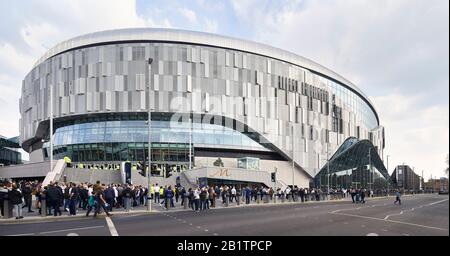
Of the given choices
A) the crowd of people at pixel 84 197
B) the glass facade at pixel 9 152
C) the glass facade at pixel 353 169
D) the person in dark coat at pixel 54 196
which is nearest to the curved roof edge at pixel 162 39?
the glass facade at pixel 9 152

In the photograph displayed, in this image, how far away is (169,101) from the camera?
7638cm

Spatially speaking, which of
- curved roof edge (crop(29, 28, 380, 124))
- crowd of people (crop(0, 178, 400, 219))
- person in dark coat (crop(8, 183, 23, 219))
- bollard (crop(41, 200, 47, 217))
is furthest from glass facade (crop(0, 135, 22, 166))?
person in dark coat (crop(8, 183, 23, 219))

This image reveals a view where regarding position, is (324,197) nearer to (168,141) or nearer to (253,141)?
(253,141)

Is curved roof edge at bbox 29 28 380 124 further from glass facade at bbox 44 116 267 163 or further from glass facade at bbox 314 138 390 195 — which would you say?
glass facade at bbox 314 138 390 195

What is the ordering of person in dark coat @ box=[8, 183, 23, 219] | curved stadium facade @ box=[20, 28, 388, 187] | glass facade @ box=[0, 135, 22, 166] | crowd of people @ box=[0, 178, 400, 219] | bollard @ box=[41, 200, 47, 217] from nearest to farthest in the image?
person in dark coat @ box=[8, 183, 23, 219] < crowd of people @ box=[0, 178, 400, 219] < bollard @ box=[41, 200, 47, 217] < curved stadium facade @ box=[20, 28, 388, 187] < glass facade @ box=[0, 135, 22, 166]

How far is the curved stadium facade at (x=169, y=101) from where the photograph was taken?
76812 millimetres

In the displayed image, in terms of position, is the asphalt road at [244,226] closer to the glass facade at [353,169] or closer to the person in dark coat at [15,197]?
the person in dark coat at [15,197]

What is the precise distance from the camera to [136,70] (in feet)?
251

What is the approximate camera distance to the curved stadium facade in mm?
76812
